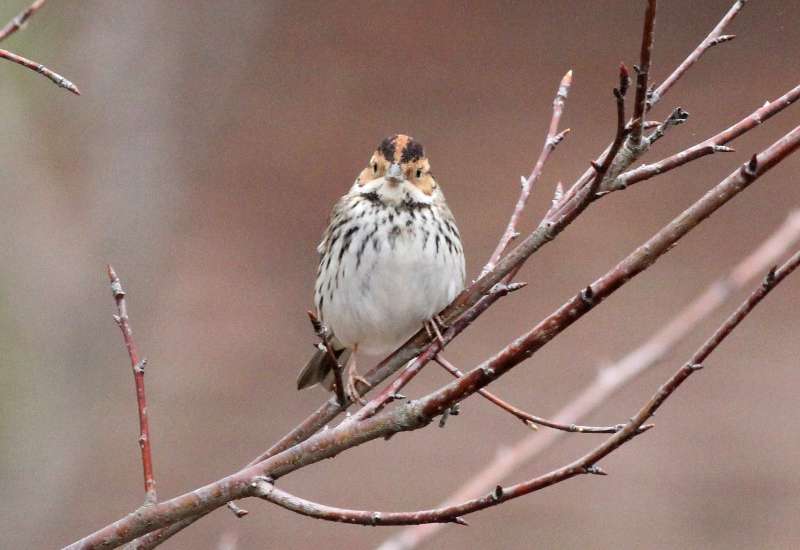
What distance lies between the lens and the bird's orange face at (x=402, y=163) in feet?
8.58

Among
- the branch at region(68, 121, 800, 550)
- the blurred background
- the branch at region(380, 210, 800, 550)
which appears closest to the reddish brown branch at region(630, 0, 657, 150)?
the branch at region(68, 121, 800, 550)

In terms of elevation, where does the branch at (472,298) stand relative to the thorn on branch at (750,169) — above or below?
above

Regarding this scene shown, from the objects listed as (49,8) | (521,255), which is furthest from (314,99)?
(521,255)

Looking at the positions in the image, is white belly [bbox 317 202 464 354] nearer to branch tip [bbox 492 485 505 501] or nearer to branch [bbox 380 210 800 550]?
branch [bbox 380 210 800 550]

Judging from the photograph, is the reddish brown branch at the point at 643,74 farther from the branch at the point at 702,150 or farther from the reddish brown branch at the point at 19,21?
the reddish brown branch at the point at 19,21

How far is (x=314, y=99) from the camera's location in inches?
226

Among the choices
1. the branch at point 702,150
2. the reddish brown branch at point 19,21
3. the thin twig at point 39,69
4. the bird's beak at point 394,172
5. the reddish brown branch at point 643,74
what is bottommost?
the branch at point 702,150

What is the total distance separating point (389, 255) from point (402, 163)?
0.18 meters

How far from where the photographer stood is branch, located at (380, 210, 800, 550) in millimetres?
1840

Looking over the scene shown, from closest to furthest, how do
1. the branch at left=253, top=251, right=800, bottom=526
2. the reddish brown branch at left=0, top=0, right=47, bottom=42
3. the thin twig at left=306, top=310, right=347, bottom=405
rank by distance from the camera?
the branch at left=253, top=251, right=800, bottom=526, the reddish brown branch at left=0, top=0, right=47, bottom=42, the thin twig at left=306, top=310, right=347, bottom=405

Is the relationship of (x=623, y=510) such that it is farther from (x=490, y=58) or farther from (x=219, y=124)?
(x=219, y=124)

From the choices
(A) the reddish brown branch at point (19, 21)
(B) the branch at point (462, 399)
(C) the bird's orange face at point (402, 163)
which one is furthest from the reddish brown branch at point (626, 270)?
(C) the bird's orange face at point (402, 163)

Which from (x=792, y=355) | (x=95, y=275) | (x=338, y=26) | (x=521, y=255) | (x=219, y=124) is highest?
(x=338, y=26)

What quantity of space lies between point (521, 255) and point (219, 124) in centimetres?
384
